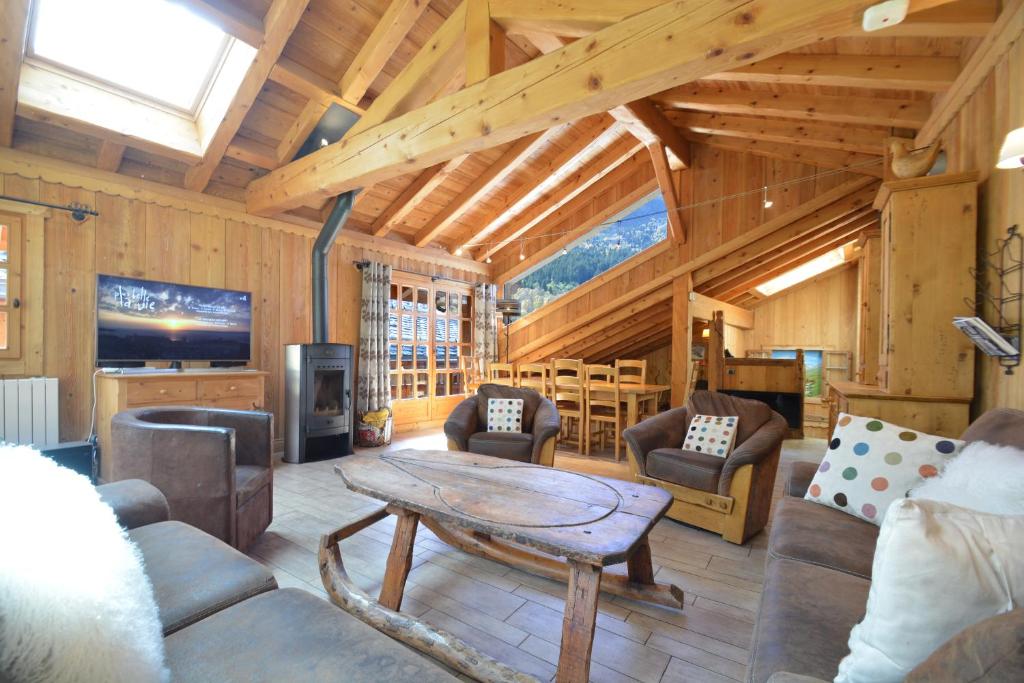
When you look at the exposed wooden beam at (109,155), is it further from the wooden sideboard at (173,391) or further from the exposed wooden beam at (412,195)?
the exposed wooden beam at (412,195)

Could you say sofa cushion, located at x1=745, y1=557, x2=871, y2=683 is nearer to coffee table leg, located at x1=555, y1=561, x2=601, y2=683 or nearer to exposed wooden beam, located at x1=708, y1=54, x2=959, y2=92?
coffee table leg, located at x1=555, y1=561, x2=601, y2=683

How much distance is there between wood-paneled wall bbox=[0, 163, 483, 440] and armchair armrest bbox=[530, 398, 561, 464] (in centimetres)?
295

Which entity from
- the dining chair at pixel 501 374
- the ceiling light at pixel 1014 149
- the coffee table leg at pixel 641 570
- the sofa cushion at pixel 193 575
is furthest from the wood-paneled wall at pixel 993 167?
the dining chair at pixel 501 374

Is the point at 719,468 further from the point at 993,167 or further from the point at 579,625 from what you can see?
the point at 993,167

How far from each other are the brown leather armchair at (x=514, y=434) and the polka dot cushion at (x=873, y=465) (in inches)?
66.4

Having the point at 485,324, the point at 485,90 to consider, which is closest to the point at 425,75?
Result: the point at 485,90

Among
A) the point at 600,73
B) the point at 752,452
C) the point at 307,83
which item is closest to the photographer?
the point at 600,73

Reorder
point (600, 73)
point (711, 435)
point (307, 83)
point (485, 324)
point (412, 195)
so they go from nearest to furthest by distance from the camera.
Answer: point (600, 73) < point (711, 435) < point (307, 83) < point (412, 195) < point (485, 324)

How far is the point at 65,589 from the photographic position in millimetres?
684

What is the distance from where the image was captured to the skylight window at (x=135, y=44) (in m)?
2.98

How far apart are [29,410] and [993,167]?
628 centimetres

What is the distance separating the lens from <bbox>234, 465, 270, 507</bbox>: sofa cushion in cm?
223

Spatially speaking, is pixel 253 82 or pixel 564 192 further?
pixel 564 192

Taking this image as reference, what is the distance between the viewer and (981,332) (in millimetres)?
2098
